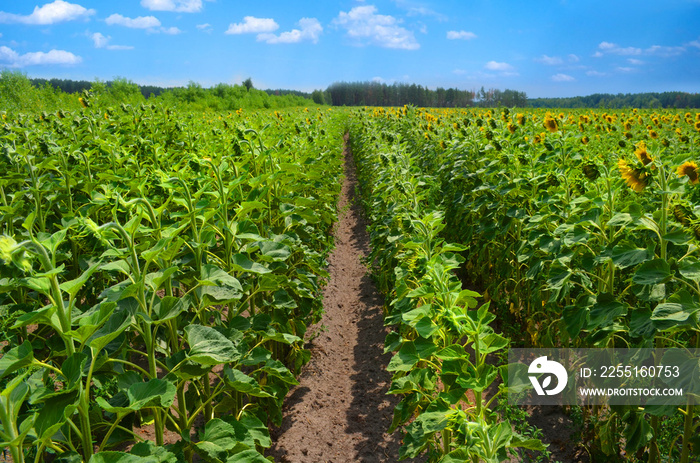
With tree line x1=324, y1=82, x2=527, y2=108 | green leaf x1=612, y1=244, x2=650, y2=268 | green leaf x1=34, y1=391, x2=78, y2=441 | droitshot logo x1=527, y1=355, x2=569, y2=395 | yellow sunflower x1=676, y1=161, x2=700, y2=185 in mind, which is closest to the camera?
green leaf x1=34, y1=391, x2=78, y2=441

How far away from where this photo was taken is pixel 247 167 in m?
4.15

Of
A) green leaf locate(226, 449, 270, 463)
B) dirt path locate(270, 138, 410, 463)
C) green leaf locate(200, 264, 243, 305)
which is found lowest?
dirt path locate(270, 138, 410, 463)

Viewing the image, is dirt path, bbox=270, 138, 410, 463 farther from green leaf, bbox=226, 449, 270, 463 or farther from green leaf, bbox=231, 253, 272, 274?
green leaf, bbox=231, 253, 272, 274

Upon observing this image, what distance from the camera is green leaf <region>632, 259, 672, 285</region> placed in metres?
1.93

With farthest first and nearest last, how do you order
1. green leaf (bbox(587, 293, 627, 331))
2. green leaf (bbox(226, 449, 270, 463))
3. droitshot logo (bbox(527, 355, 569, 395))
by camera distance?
droitshot logo (bbox(527, 355, 569, 395)) → green leaf (bbox(587, 293, 627, 331)) → green leaf (bbox(226, 449, 270, 463))

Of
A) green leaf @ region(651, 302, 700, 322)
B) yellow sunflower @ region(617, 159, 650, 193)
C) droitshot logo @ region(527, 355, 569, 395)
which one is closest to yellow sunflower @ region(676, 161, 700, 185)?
yellow sunflower @ region(617, 159, 650, 193)

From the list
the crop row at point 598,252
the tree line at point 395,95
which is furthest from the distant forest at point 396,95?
the crop row at point 598,252

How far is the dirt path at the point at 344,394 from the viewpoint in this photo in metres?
3.18

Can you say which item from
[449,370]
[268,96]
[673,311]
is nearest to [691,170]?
[673,311]

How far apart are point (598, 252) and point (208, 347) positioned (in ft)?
7.68

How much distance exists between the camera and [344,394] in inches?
152

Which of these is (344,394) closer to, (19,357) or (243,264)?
(243,264)

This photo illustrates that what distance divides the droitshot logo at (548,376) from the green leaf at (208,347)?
2204mm

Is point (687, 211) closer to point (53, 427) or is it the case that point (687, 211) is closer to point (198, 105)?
point (53, 427)
